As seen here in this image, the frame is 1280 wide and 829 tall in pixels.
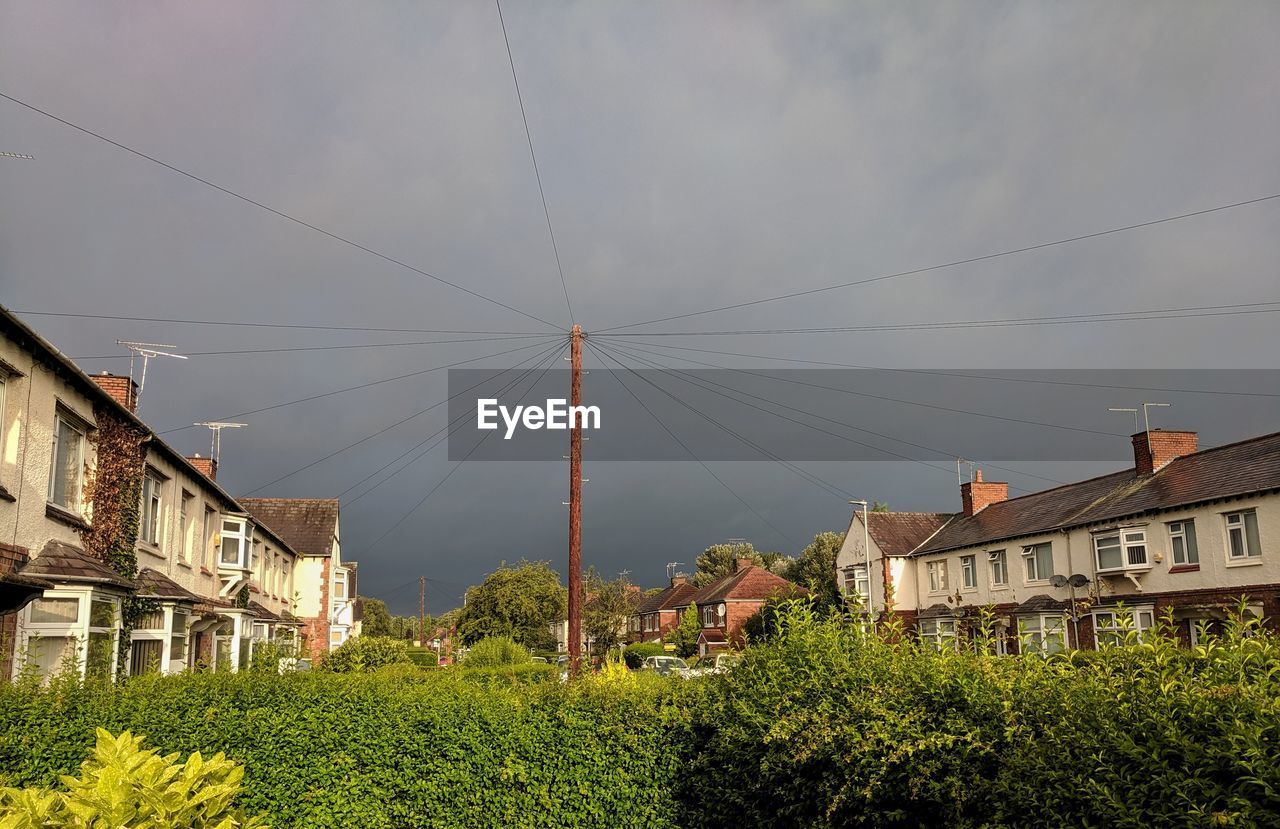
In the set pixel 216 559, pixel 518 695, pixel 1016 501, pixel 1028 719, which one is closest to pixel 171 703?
pixel 518 695

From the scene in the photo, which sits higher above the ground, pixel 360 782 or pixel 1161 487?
pixel 1161 487

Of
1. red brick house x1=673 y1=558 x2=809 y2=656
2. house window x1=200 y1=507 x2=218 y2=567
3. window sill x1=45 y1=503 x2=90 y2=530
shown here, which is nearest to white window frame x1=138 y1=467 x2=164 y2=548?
window sill x1=45 y1=503 x2=90 y2=530

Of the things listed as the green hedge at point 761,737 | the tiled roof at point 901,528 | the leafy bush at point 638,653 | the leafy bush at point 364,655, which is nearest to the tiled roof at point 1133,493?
the tiled roof at point 901,528

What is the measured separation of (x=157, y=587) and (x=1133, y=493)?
109 ft

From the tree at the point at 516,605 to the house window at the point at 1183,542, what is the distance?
3209 cm

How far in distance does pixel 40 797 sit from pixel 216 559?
82.8ft

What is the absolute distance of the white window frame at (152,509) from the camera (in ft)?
69.0

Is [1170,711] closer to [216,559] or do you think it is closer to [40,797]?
[40,797]

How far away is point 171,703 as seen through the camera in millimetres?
11859

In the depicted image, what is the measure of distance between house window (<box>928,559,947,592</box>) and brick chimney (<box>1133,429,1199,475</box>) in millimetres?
12224

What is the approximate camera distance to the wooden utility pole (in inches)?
774

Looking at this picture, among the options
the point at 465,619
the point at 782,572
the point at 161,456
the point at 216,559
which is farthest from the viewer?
the point at 782,572

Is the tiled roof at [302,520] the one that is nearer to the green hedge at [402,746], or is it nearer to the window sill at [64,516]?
the window sill at [64,516]

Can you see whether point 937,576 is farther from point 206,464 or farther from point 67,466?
point 67,466
